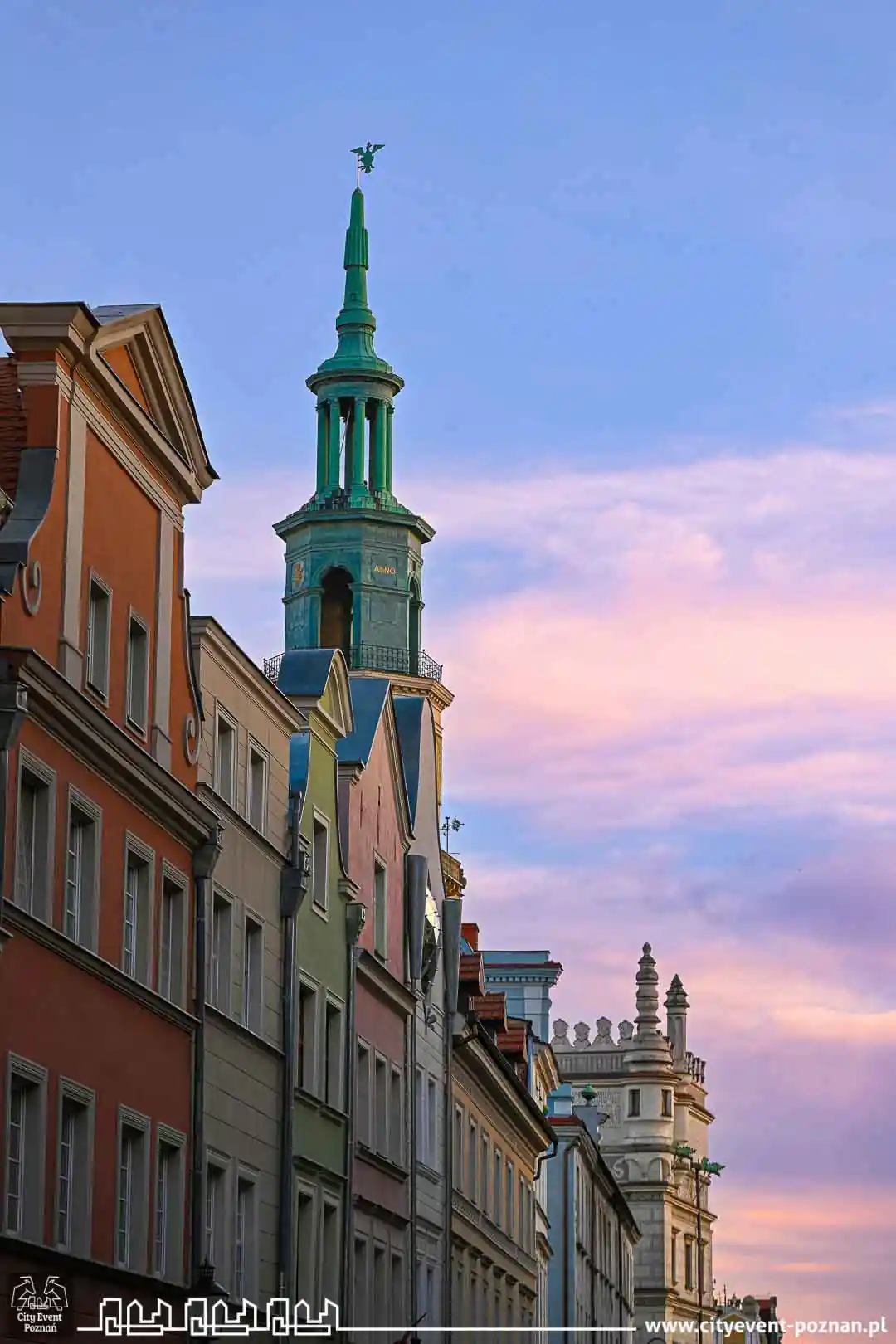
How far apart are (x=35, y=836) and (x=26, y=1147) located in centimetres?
322

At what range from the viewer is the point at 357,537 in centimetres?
9962

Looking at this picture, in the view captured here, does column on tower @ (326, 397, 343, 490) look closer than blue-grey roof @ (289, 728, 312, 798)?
No

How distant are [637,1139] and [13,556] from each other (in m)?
112

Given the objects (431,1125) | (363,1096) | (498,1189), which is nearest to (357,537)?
(498,1189)

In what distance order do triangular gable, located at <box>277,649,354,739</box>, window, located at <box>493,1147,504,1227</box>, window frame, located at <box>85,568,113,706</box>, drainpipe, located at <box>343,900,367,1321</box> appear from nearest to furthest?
window frame, located at <box>85,568,113,706</box>
drainpipe, located at <box>343,900,367,1321</box>
triangular gable, located at <box>277,649,354,739</box>
window, located at <box>493,1147,504,1227</box>

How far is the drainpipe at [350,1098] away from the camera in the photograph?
41188 mm

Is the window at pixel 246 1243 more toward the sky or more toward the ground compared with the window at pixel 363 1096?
more toward the ground

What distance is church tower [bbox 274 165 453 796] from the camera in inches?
3903

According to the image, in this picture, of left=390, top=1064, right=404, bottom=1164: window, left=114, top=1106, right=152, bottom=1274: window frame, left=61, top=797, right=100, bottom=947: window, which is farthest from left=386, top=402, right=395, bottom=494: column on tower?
left=61, top=797, right=100, bottom=947: window

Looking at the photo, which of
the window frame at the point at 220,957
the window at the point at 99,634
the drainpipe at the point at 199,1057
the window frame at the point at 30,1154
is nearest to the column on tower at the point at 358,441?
the window frame at the point at 220,957

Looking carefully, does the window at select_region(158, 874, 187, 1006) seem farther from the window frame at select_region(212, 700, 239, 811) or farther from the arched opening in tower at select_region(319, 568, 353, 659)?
the arched opening in tower at select_region(319, 568, 353, 659)

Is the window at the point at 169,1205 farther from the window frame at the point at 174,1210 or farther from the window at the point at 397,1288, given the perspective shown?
the window at the point at 397,1288

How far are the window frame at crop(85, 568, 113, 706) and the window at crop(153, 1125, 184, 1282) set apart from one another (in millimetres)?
5586

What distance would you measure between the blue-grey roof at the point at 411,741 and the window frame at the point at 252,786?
11.4 metres
